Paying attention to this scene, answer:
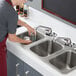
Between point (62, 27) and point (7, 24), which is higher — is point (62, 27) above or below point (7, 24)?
below

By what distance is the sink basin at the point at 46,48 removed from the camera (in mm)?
2842

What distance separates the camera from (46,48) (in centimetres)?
295

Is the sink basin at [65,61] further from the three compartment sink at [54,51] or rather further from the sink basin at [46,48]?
the sink basin at [46,48]

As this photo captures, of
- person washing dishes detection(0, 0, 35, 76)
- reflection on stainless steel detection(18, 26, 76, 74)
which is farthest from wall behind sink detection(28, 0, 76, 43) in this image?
person washing dishes detection(0, 0, 35, 76)

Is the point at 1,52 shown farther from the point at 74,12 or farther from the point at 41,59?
the point at 74,12

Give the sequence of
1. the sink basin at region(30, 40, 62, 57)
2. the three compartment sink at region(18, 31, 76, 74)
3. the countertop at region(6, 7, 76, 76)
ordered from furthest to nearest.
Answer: the sink basin at region(30, 40, 62, 57) < the three compartment sink at region(18, 31, 76, 74) < the countertop at region(6, 7, 76, 76)

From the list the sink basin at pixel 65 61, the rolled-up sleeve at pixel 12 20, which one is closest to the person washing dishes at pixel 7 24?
the rolled-up sleeve at pixel 12 20

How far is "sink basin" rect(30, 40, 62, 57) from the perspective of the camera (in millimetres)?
2842

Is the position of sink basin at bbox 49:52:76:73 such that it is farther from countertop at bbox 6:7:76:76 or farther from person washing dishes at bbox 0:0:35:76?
person washing dishes at bbox 0:0:35:76

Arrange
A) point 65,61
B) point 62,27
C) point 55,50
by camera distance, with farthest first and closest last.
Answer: point 62,27 < point 55,50 < point 65,61

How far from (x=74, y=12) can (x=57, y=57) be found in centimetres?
54

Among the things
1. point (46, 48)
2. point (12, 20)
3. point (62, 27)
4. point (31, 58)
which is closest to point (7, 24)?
point (12, 20)

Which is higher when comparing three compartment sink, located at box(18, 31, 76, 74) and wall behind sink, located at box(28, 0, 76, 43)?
wall behind sink, located at box(28, 0, 76, 43)

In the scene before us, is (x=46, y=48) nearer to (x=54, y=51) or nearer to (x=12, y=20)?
(x=54, y=51)
